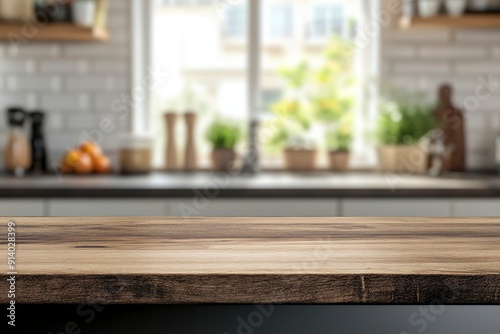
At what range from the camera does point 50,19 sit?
3646mm

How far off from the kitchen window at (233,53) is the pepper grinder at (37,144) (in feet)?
1.67

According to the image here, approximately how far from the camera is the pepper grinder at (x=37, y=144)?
377 cm

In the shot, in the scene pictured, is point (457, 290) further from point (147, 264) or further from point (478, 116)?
point (478, 116)

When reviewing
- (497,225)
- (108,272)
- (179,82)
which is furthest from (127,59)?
(108,272)

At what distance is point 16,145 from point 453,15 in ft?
6.97

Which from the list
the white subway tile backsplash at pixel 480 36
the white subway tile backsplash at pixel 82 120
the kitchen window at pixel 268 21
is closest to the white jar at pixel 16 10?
the white subway tile backsplash at pixel 82 120

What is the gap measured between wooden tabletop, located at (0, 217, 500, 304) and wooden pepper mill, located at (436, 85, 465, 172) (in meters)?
2.47

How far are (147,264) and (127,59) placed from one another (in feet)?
9.44

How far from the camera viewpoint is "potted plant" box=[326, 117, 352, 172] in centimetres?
382

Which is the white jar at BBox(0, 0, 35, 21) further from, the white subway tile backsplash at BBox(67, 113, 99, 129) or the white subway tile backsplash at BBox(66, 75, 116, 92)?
the white subway tile backsplash at BBox(67, 113, 99, 129)

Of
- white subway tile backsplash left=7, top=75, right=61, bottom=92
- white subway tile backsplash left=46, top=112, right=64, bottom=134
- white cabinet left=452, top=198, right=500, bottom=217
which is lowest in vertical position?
white cabinet left=452, top=198, right=500, bottom=217

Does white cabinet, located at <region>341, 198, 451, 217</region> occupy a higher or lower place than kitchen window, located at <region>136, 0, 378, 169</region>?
lower

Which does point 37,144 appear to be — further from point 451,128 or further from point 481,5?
point 481,5

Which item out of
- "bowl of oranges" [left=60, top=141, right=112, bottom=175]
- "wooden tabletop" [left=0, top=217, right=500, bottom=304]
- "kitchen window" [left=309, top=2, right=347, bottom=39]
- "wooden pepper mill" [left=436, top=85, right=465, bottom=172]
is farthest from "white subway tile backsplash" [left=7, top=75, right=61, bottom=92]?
"wooden tabletop" [left=0, top=217, right=500, bottom=304]
